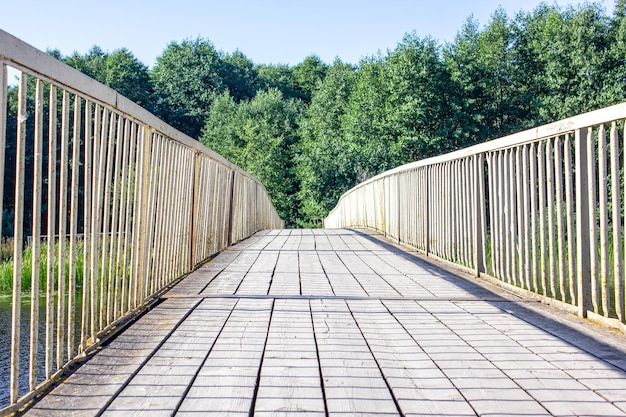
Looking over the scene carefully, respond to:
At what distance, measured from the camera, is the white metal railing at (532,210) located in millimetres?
3258

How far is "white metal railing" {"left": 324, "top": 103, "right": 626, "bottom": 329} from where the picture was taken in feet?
10.7

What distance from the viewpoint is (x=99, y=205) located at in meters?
2.96

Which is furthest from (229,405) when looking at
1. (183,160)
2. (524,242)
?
(183,160)

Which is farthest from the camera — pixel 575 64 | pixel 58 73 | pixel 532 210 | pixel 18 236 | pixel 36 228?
pixel 575 64

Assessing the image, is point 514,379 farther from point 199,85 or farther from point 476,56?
point 199,85

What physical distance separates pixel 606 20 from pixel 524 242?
28351 millimetres

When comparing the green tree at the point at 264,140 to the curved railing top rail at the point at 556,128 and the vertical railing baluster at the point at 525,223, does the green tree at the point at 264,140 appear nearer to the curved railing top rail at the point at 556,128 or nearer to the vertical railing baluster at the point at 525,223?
the curved railing top rail at the point at 556,128

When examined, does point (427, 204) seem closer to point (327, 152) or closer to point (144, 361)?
point (144, 361)

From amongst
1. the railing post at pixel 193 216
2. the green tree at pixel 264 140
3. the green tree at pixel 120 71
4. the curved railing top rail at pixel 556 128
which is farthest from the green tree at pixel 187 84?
the curved railing top rail at pixel 556 128

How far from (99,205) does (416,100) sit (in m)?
28.5

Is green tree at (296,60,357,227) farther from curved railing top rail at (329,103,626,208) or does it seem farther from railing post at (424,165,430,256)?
curved railing top rail at (329,103,626,208)

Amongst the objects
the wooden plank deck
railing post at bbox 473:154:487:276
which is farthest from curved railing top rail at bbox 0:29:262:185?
railing post at bbox 473:154:487:276

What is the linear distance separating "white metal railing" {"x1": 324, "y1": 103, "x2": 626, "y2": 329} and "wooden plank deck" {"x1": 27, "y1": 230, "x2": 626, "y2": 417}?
319mm

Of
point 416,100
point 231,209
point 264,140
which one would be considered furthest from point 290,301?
point 264,140
